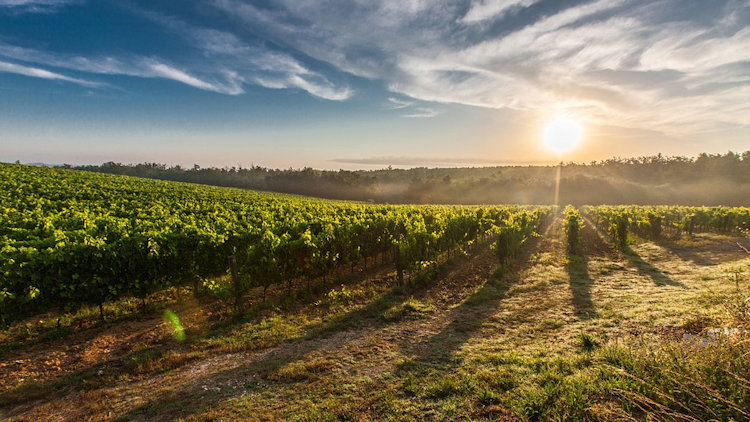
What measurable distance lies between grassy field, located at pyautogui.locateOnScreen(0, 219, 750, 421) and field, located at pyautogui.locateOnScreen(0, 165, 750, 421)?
0.14 feet

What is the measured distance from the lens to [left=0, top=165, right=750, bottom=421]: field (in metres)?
5.11

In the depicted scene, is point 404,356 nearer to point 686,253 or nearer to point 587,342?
point 587,342

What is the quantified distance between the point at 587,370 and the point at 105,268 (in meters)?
12.3

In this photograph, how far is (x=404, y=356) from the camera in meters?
7.20

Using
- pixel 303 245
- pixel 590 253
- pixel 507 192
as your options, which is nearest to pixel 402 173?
pixel 507 192

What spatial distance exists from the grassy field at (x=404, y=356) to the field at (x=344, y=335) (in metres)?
0.04

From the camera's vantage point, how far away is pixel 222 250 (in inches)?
456

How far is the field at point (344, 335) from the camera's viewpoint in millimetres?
5109

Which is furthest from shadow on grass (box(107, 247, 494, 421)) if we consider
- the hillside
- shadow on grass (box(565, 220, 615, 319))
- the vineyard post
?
the hillside


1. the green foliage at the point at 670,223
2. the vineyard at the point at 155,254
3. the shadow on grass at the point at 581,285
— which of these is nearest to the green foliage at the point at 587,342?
the shadow on grass at the point at 581,285

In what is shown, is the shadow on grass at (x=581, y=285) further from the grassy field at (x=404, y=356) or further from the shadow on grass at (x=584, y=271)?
the grassy field at (x=404, y=356)

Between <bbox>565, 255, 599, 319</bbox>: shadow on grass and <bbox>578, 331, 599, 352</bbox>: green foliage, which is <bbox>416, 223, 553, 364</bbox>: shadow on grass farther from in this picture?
<bbox>578, 331, 599, 352</bbox>: green foliage

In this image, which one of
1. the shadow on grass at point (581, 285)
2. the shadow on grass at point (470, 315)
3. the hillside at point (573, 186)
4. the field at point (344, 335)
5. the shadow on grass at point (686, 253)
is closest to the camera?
the field at point (344, 335)

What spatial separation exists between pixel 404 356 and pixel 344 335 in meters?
2.04
